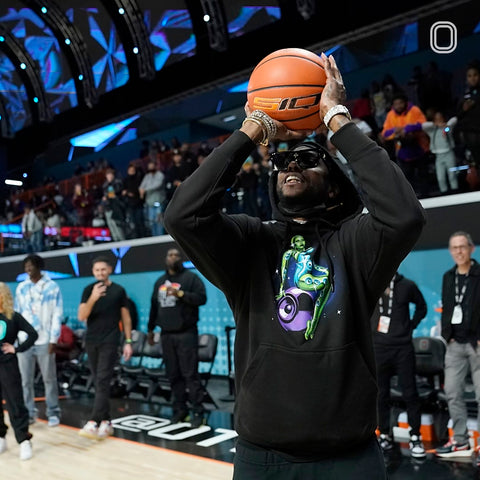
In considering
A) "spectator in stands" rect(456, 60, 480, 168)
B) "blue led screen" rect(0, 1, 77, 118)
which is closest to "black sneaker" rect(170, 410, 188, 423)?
"spectator in stands" rect(456, 60, 480, 168)

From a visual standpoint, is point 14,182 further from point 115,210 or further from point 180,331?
point 180,331

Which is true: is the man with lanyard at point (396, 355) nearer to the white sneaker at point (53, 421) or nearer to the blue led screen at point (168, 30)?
the white sneaker at point (53, 421)

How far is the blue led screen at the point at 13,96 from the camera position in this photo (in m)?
17.9

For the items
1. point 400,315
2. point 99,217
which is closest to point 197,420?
point 400,315

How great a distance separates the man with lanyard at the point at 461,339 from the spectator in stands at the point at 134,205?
23.3ft

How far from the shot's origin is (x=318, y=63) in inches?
84.7

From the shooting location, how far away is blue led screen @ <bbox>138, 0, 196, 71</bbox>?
1377cm

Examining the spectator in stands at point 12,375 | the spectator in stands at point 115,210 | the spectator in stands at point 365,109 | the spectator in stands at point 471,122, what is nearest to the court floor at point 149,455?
the spectator in stands at point 12,375

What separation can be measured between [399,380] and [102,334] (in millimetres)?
2974

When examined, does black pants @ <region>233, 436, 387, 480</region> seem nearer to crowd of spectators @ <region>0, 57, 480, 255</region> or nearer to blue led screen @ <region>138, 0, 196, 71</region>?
crowd of spectators @ <region>0, 57, 480, 255</region>

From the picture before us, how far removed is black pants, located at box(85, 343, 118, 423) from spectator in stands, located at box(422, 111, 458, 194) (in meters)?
4.43

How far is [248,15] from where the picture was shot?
496 inches

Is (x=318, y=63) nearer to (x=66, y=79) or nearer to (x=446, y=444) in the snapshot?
(x=446, y=444)

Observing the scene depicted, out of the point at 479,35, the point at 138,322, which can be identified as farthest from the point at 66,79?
the point at 479,35
